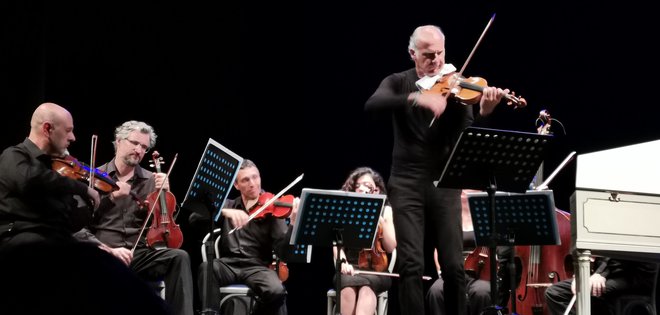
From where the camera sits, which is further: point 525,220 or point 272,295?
point 272,295

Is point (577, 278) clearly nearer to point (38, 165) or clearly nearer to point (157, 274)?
point (157, 274)

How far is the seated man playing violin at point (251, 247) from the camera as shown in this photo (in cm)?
492

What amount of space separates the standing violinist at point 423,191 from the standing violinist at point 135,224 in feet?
5.36

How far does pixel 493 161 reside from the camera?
3.50m

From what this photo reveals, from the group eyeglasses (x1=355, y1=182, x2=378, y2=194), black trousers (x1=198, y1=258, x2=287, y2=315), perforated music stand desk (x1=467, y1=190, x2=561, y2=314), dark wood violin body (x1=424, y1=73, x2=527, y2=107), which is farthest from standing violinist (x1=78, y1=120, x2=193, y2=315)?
dark wood violin body (x1=424, y1=73, x2=527, y2=107)

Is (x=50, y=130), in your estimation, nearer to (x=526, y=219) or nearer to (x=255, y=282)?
(x=255, y=282)

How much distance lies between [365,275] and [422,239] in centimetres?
137

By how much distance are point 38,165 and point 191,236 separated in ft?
7.47

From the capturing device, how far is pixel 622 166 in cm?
413

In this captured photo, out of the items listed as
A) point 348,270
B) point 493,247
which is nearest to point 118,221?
point 348,270

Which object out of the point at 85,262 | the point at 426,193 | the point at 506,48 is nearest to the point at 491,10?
the point at 506,48

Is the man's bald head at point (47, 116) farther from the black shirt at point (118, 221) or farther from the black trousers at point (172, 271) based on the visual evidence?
the black trousers at point (172, 271)

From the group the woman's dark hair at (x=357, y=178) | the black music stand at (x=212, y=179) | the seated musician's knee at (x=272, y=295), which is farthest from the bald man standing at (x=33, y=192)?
the woman's dark hair at (x=357, y=178)

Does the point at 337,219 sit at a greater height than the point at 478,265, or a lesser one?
greater
